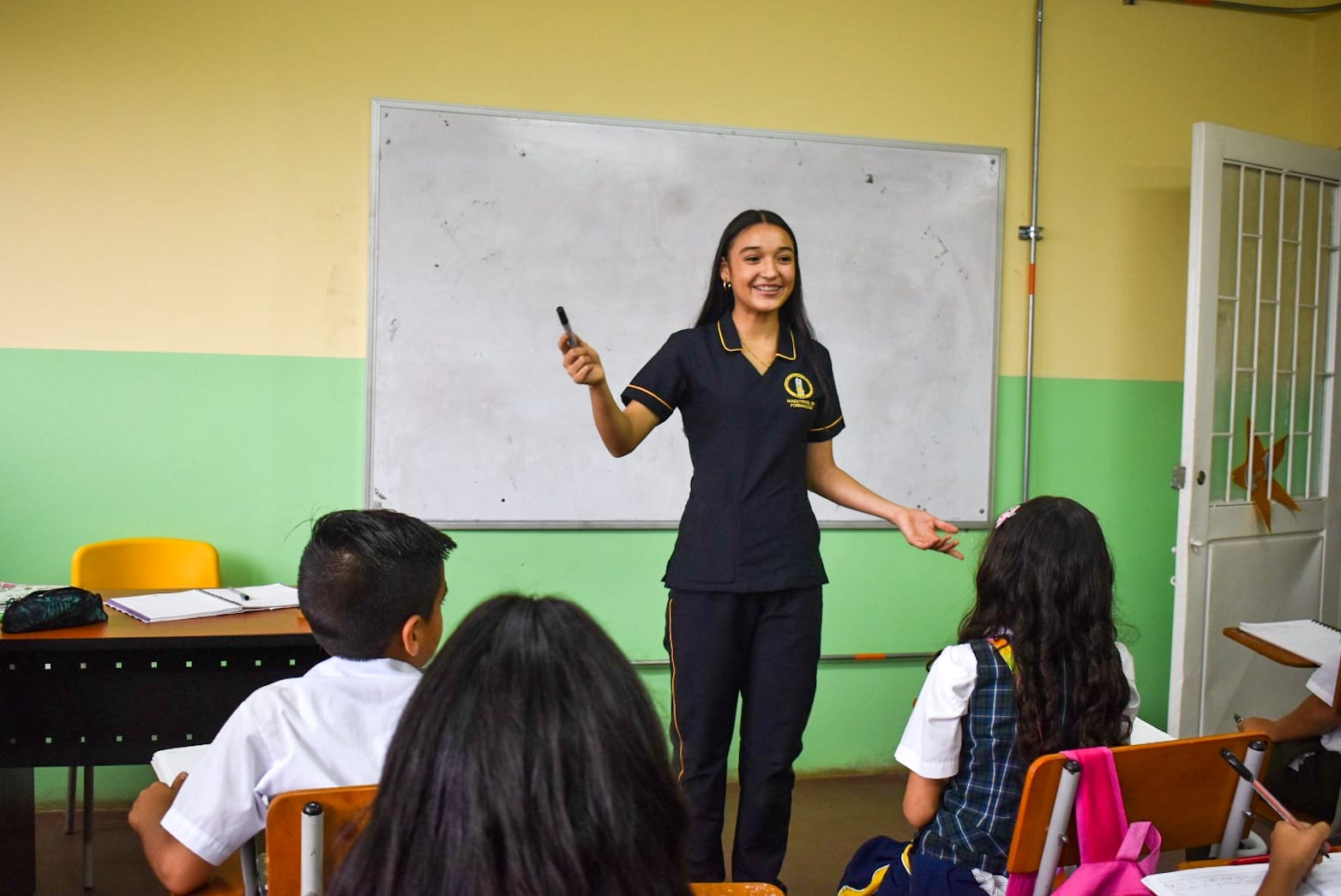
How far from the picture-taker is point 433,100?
10.4ft

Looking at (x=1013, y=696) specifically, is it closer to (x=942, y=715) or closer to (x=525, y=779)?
(x=942, y=715)

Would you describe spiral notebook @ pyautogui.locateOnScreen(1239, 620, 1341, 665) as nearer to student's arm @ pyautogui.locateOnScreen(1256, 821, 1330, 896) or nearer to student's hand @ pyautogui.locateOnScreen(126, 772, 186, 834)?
student's arm @ pyautogui.locateOnScreen(1256, 821, 1330, 896)

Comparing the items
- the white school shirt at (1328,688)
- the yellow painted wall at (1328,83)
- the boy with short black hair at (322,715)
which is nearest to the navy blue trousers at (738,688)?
the boy with short black hair at (322,715)

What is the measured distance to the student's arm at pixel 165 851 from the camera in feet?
4.55

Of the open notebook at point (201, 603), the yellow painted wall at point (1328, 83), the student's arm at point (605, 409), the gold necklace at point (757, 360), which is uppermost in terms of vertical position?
the yellow painted wall at point (1328, 83)

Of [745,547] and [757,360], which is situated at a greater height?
[757,360]

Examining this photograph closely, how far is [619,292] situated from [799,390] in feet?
4.09

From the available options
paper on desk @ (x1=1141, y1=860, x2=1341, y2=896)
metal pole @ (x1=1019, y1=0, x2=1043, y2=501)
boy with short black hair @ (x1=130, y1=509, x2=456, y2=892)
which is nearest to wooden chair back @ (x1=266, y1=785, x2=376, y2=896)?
boy with short black hair @ (x1=130, y1=509, x2=456, y2=892)

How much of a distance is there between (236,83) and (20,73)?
1.83 feet

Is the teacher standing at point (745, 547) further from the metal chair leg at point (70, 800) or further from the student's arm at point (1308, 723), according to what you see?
the metal chair leg at point (70, 800)

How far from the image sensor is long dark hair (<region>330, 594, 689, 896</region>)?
66 cm

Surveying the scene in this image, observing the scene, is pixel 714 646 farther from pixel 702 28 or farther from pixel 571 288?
pixel 702 28

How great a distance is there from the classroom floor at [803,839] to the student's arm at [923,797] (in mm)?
996

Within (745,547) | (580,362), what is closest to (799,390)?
(745,547)
